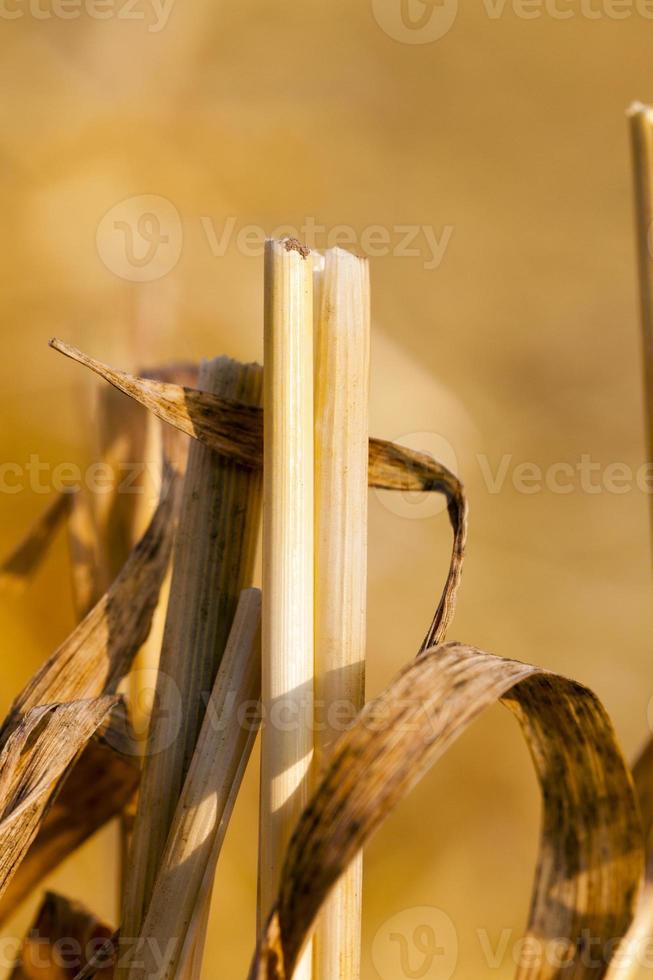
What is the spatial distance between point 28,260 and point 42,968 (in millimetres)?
919

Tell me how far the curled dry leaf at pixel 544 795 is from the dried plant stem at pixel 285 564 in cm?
8

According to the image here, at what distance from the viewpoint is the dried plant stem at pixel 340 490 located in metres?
0.44

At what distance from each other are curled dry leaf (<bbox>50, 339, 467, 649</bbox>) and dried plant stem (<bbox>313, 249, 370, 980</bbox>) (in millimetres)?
49

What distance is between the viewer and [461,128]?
4.45 feet
